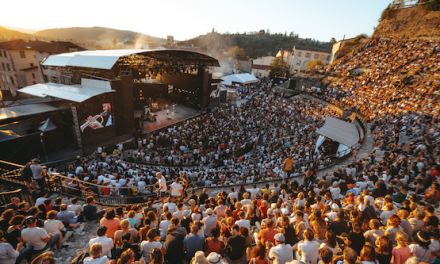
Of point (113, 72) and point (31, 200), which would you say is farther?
point (113, 72)

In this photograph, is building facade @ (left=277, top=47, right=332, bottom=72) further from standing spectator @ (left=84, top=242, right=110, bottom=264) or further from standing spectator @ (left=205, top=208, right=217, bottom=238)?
standing spectator @ (left=84, top=242, right=110, bottom=264)

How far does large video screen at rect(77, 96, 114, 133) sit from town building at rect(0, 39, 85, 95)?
19.6 m

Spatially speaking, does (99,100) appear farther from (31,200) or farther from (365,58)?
(365,58)

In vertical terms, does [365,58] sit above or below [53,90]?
above

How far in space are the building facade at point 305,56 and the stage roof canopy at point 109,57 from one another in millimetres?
37453

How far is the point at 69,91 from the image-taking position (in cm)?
1322

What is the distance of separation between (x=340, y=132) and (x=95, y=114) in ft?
57.2

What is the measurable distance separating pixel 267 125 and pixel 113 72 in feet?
48.0

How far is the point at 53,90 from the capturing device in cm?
1370

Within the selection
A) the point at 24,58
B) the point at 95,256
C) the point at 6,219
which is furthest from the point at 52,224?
the point at 24,58

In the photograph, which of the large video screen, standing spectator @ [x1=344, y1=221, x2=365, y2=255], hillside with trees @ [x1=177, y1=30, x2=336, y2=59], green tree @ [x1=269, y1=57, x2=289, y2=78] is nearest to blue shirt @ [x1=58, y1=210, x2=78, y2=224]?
standing spectator @ [x1=344, y1=221, x2=365, y2=255]

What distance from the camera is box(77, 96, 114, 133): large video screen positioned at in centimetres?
1272

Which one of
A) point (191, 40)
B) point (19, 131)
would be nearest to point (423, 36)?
point (19, 131)

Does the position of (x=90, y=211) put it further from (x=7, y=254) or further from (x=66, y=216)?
(x=7, y=254)
